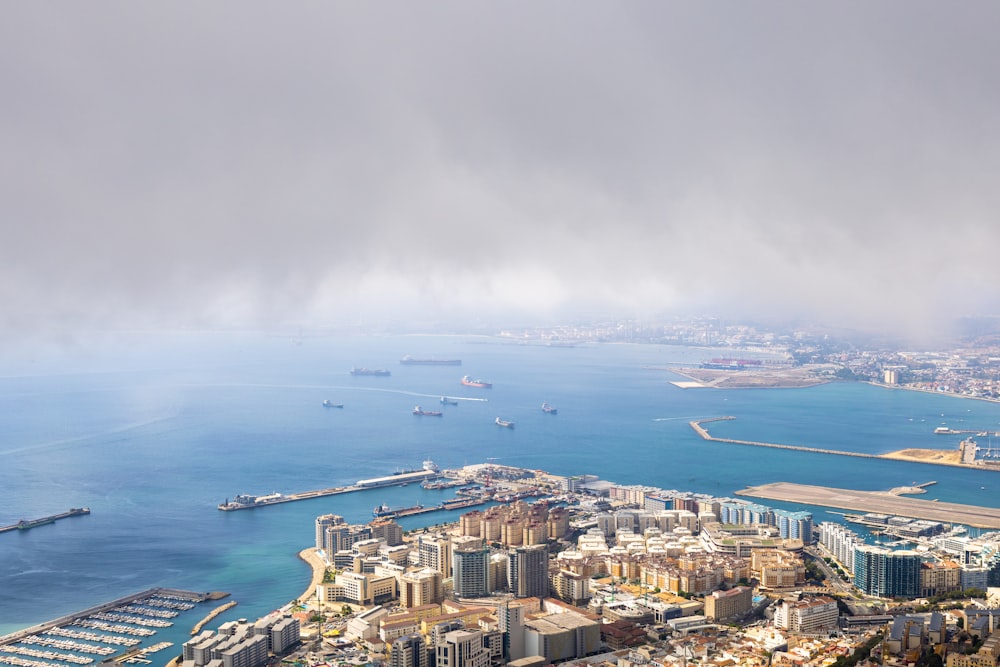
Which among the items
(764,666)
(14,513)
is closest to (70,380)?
(14,513)

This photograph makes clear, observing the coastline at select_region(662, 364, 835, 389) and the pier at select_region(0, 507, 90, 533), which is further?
the coastline at select_region(662, 364, 835, 389)

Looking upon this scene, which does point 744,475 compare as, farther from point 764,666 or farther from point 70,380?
point 70,380

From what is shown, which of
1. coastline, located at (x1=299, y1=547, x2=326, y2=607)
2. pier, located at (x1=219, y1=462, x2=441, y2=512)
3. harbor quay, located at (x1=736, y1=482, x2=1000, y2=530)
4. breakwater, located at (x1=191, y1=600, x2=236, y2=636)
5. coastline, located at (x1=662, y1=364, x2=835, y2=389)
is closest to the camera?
breakwater, located at (x1=191, y1=600, x2=236, y2=636)

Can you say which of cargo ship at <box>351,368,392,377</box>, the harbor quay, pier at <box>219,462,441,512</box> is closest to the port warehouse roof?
pier at <box>219,462,441,512</box>

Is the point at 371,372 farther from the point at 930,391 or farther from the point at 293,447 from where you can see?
the point at 930,391

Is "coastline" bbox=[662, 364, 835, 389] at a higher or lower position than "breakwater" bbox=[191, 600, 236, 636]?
higher

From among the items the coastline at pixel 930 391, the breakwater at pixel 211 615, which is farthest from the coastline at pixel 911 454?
the breakwater at pixel 211 615

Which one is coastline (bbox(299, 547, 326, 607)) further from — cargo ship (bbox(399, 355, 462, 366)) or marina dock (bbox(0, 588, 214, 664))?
cargo ship (bbox(399, 355, 462, 366))
